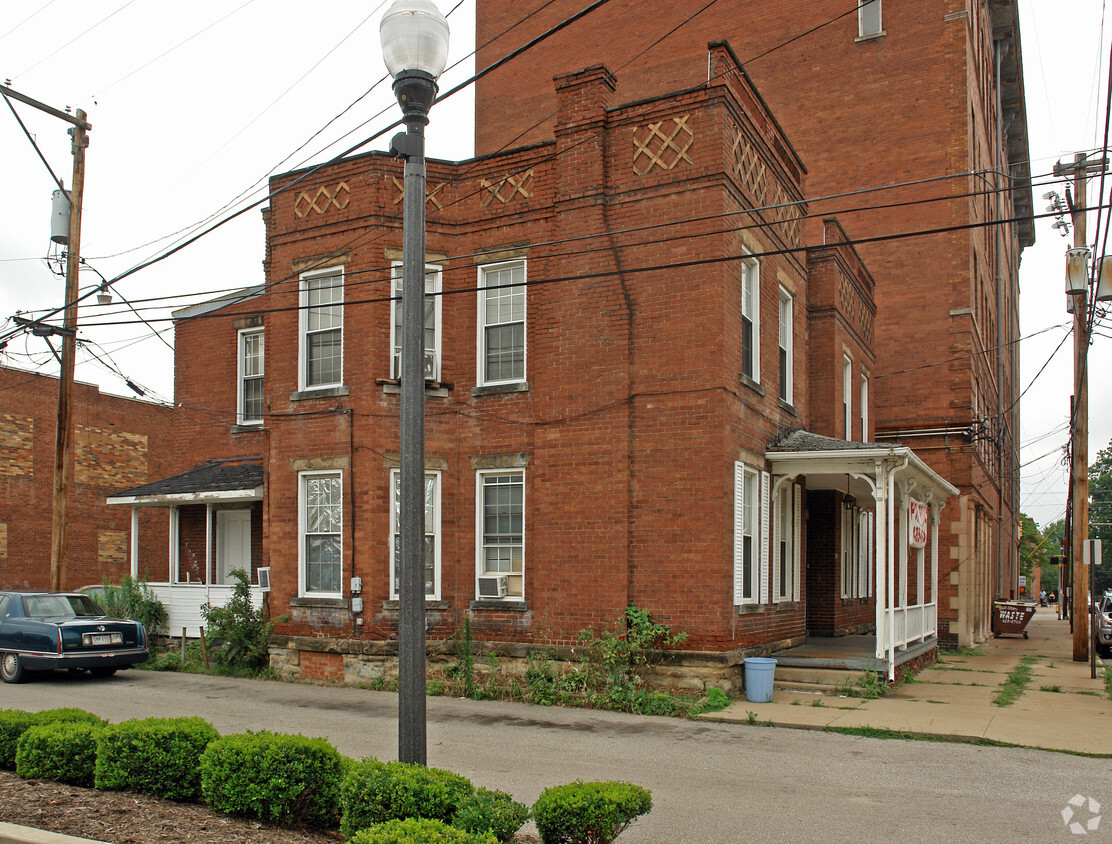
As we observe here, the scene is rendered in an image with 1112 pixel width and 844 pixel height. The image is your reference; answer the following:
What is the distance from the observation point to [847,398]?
21875 millimetres

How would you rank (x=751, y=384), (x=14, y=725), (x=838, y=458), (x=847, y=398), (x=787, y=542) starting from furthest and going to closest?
(x=847, y=398), (x=787, y=542), (x=838, y=458), (x=751, y=384), (x=14, y=725)

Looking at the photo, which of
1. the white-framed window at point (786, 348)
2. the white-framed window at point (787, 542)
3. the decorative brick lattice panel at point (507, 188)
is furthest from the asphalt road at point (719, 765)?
the decorative brick lattice panel at point (507, 188)

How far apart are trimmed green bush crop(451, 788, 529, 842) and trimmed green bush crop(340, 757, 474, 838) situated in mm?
93

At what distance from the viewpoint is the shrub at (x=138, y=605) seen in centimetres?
2036

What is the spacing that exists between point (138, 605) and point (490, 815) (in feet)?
53.6

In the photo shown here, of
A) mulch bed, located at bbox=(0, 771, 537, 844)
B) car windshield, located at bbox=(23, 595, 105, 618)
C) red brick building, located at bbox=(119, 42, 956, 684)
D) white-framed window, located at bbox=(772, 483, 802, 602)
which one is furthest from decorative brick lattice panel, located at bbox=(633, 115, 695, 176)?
car windshield, located at bbox=(23, 595, 105, 618)

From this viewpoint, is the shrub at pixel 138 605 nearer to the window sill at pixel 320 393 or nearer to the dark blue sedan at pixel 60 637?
the dark blue sedan at pixel 60 637

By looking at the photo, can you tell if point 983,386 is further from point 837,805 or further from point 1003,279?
point 837,805

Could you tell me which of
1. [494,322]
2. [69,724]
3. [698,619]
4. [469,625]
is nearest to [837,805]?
[698,619]

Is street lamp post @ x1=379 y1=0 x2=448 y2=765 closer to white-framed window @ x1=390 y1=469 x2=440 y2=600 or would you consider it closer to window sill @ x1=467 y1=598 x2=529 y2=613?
window sill @ x1=467 y1=598 x2=529 y2=613

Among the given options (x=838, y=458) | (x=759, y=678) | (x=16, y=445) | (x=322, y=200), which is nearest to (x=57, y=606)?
(x=322, y=200)

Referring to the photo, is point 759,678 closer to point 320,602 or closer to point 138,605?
point 320,602

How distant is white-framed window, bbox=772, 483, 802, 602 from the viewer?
1743 centimetres

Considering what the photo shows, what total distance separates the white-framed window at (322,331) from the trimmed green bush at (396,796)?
1117cm
